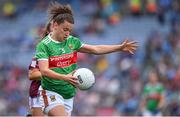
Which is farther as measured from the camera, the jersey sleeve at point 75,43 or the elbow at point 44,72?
the jersey sleeve at point 75,43

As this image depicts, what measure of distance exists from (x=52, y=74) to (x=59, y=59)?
1.31 ft

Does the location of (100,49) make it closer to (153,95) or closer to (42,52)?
(42,52)

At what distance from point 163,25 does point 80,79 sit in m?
12.4

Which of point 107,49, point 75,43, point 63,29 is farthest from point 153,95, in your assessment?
point 63,29

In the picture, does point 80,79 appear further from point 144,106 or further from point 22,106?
point 22,106

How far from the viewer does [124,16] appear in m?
22.4

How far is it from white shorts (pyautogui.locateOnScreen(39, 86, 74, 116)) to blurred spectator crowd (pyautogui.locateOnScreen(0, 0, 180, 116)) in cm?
720

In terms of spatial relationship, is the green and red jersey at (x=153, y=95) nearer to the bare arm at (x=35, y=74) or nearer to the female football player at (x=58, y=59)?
the bare arm at (x=35, y=74)

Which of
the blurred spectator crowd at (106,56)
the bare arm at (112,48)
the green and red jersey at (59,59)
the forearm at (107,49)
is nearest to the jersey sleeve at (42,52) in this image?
the green and red jersey at (59,59)

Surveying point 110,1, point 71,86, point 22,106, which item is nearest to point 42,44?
point 71,86

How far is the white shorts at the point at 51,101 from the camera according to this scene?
9.07 metres

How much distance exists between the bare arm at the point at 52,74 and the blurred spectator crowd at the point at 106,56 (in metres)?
7.71

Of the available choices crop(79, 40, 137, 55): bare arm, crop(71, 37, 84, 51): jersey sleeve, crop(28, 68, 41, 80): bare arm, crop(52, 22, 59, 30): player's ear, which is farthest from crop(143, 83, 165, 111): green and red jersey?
crop(52, 22, 59, 30): player's ear

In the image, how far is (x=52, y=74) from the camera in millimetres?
8695
